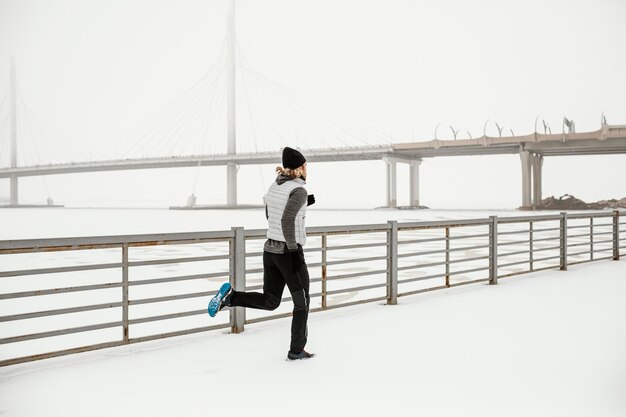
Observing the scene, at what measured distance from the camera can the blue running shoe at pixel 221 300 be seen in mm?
4812

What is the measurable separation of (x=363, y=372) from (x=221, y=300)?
1.31 m

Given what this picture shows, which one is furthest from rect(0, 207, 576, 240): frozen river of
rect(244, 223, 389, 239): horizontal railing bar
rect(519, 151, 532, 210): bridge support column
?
rect(519, 151, 532, 210): bridge support column

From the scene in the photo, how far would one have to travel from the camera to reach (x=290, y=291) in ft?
15.6

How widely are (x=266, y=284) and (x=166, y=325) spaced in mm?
2232

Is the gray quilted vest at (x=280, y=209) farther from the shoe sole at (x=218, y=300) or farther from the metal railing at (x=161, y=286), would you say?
the metal railing at (x=161, y=286)

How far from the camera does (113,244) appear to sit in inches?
→ 203

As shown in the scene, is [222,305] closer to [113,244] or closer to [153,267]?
[113,244]

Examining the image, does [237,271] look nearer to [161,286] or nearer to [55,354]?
[55,354]

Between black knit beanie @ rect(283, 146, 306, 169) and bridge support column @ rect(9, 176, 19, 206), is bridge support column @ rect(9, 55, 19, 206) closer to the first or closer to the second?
bridge support column @ rect(9, 176, 19, 206)

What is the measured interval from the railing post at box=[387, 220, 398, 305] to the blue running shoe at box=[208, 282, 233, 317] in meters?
3.10

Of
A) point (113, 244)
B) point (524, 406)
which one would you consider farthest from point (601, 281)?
point (113, 244)

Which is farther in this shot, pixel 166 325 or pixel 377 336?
pixel 166 325

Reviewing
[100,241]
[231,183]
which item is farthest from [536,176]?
[100,241]

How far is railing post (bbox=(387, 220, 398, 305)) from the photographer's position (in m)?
7.51
